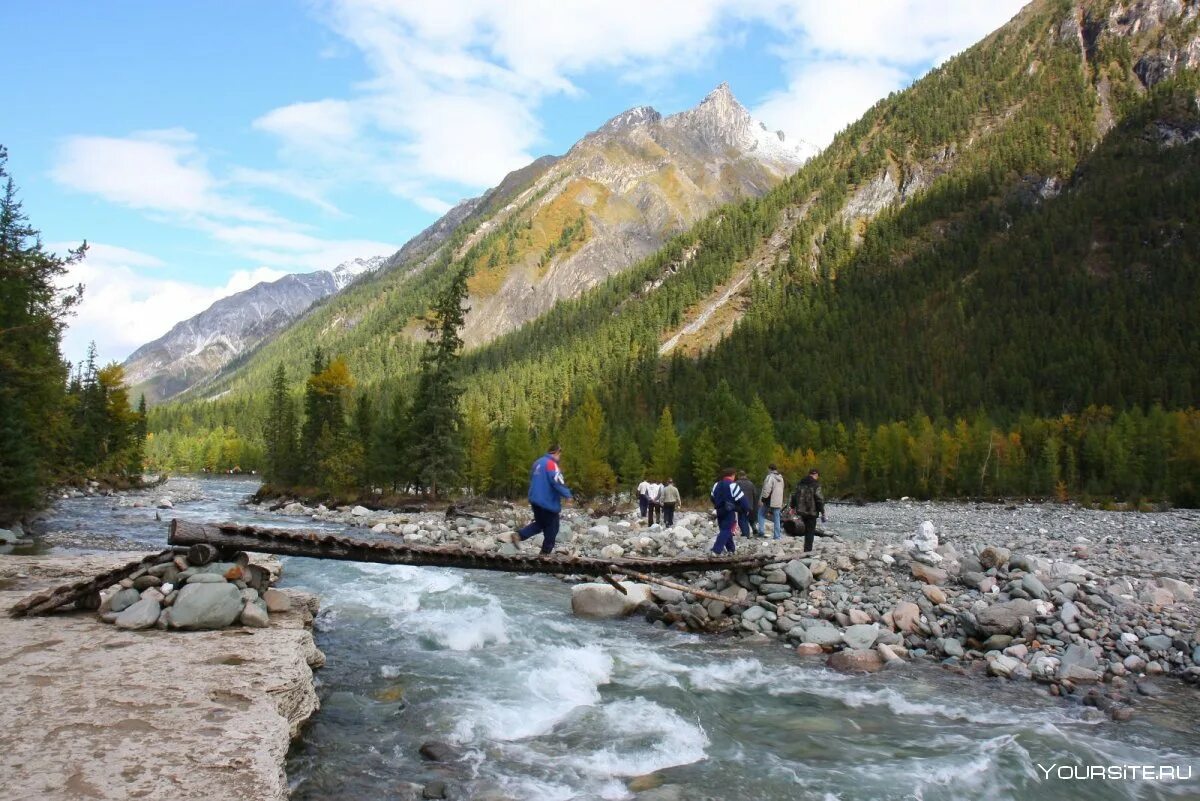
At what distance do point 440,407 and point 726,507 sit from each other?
36.3m

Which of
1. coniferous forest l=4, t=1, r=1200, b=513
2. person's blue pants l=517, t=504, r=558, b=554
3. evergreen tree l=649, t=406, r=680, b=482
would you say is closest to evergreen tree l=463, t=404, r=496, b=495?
coniferous forest l=4, t=1, r=1200, b=513

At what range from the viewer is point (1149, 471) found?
7056 cm

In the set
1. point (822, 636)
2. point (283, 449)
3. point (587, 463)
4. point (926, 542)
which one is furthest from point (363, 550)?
point (283, 449)

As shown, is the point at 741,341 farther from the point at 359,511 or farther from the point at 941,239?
the point at 359,511

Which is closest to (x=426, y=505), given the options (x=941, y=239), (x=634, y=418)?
(x=634, y=418)

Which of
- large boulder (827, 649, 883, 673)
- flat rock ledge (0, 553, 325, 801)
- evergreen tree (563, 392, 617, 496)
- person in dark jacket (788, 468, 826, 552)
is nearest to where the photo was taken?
flat rock ledge (0, 553, 325, 801)

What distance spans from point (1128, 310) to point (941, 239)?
57.0 meters

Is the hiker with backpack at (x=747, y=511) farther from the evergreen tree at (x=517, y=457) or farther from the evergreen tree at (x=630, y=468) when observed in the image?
the evergreen tree at (x=630, y=468)

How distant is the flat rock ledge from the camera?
17.5ft

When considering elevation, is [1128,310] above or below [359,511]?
above

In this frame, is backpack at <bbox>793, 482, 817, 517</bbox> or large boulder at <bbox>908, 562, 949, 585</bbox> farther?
backpack at <bbox>793, 482, 817, 517</bbox>

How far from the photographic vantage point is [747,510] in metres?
23.8

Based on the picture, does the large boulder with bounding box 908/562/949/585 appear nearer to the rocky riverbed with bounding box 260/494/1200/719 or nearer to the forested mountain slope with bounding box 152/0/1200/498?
the rocky riverbed with bounding box 260/494/1200/719

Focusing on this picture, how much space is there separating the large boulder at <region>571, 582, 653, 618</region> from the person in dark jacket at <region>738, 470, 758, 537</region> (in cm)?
721
